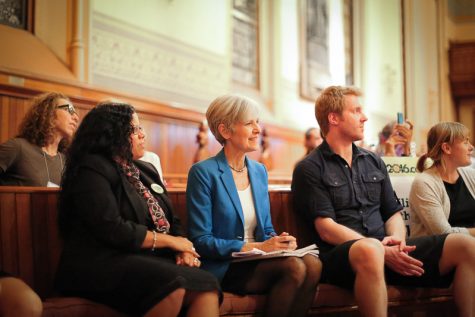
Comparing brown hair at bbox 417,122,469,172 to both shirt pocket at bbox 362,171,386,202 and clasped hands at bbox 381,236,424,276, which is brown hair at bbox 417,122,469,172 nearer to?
shirt pocket at bbox 362,171,386,202

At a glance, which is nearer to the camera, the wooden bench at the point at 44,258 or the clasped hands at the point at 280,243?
the wooden bench at the point at 44,258

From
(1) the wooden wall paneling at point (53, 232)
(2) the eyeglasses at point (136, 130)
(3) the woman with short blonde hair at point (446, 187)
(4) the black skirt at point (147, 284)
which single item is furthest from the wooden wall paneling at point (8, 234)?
(3) the woman with short blonde hair at point (446, 187)

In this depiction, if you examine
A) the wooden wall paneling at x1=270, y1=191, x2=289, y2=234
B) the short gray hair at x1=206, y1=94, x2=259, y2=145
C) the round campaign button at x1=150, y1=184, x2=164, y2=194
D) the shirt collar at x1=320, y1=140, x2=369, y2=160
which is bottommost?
the wooden wall paneling at x1=270, y1=191, x2=289, y2=234

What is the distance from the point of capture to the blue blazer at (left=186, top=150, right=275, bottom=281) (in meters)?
2.59

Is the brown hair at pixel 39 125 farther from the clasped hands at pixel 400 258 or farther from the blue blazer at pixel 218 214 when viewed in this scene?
the clasped hands at pixel 400 258

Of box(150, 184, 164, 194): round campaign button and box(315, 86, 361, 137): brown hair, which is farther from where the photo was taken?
box(315, 86, 361, 137): brown hair

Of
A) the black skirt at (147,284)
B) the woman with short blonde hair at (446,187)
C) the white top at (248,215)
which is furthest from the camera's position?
the woman with short blonde hair at (446,187)

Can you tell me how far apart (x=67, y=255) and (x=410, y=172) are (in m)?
2.05

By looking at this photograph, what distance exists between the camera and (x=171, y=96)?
6.17 m

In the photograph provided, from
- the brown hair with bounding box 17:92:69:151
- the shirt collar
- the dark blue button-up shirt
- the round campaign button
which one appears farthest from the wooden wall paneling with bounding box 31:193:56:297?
the shirt collar

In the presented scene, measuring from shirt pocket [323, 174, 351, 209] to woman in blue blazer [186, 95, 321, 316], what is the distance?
0.96 ft

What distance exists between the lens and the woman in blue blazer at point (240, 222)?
2480mm

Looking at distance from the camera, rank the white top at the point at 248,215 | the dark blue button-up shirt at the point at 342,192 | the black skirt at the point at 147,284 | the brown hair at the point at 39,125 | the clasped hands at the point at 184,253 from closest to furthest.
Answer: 1. the black skirt at the point at 147,284
2. the clasped hands at the point at 184,253
3. the white top at the point at 248,215
4. the dark blue button-up shirt at the point at 342,192
5. the brown hair at the point at 39,125

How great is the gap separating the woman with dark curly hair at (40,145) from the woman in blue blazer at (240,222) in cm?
102
